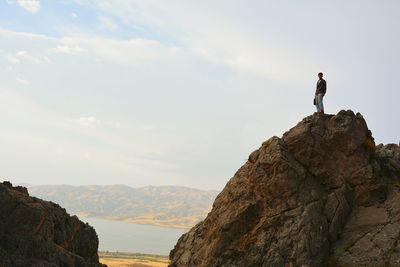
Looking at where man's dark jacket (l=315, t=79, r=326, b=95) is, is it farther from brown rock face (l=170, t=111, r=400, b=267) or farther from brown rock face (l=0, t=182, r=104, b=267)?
brown rock face (l=0, t=182, r=104, b=267)

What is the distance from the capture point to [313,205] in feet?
98.7

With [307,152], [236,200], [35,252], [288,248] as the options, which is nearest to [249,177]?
[236,200]

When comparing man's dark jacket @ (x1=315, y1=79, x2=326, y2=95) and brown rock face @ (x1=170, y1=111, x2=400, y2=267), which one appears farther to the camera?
man's dark jacket @ (x1=315, y1=79, x2=326, y2=95)

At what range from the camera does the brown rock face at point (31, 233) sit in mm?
34344

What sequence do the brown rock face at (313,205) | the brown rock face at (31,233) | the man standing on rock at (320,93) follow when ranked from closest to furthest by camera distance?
the brown rock face at (313,205)
the brown rock face at (31,233)
the man standing on rock at (320,93)

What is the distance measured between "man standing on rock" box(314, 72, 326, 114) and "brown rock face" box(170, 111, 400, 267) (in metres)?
1.63

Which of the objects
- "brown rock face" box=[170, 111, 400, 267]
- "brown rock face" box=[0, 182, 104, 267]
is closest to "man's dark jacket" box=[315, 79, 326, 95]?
"brown rock face" box=[170, 111, 400, 267]

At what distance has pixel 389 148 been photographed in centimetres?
3694

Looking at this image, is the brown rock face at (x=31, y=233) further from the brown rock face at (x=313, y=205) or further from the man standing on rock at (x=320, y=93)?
the man standing on rock at (x=320, y=93)

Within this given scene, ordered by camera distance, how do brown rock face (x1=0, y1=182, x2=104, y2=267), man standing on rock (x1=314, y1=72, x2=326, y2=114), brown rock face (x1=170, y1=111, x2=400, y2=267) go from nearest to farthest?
brown rock face (x1=170, y1=111, x2=400, y2=267), brown rock face (x1=0, y1=182, x2=104, y2=267), man standing on rock (x1=314, y1=72, x2=326, y2=114)

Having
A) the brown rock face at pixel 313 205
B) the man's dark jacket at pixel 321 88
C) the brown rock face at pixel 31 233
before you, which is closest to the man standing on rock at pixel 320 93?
the man's dark jacket at pixel 321 88

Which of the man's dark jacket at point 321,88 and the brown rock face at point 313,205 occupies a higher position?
the man's dark jacket at point 321,88

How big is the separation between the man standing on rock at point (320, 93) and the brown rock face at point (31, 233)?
26169mm

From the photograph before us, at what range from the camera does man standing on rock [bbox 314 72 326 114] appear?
35.8 metres
